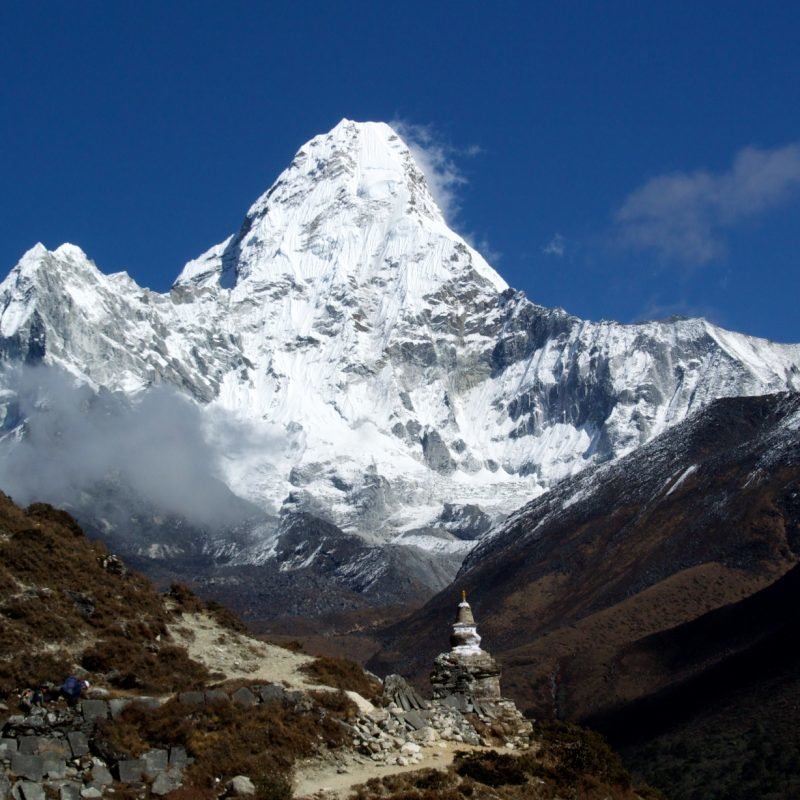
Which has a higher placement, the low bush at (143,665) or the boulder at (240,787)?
the low bush at (143,665)

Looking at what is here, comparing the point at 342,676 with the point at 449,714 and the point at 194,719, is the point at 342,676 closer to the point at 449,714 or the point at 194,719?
the point at 449,714

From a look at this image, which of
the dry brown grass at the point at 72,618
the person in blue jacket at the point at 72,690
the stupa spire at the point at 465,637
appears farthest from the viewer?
the stupa spire at the point at 465,637

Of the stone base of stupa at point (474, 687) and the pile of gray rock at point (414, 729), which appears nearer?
the pile of gray rock at point (414, 729)

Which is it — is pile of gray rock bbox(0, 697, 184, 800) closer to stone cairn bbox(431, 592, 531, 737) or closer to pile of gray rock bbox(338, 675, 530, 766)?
pile of gray rock bbox(338, 675, 530, 766)

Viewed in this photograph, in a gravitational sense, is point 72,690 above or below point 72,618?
below

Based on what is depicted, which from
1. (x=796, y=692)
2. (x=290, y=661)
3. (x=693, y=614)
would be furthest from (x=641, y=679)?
(x=290, y=661)

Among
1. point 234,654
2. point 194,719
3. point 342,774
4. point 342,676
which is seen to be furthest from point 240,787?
point 234,654

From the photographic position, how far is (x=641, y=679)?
5531 inches

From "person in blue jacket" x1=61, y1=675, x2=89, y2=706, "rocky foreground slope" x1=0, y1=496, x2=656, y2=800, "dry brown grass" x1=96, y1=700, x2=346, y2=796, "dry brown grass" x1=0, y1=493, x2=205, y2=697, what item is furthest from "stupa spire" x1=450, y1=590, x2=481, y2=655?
"person in blue jacket" x1=61, y1=675, x2=89, y2=706

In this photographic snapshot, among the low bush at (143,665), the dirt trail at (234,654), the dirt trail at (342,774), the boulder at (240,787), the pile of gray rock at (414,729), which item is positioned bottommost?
the boulder at (240,787)

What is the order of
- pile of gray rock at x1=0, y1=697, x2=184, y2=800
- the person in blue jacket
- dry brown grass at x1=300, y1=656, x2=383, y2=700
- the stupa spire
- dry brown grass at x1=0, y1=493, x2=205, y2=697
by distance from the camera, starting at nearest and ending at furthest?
pile of gray rock at x1=0, y1=697, x2=184, y2=800 < the person in blue jacket < dry brown grass at x1=0, y1=493, x2=205, y2=697 < dry brown grass at x1=300, y1=656, x2=383, y2=700 < the stupa spire

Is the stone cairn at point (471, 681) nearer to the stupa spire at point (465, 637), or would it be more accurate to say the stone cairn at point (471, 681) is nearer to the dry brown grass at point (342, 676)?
the stupa spire at point (465, 637)

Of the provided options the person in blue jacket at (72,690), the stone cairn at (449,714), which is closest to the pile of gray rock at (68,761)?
the person in blue jacket at (72,690)

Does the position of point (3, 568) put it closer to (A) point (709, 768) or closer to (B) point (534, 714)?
(A) point (709, 768)
